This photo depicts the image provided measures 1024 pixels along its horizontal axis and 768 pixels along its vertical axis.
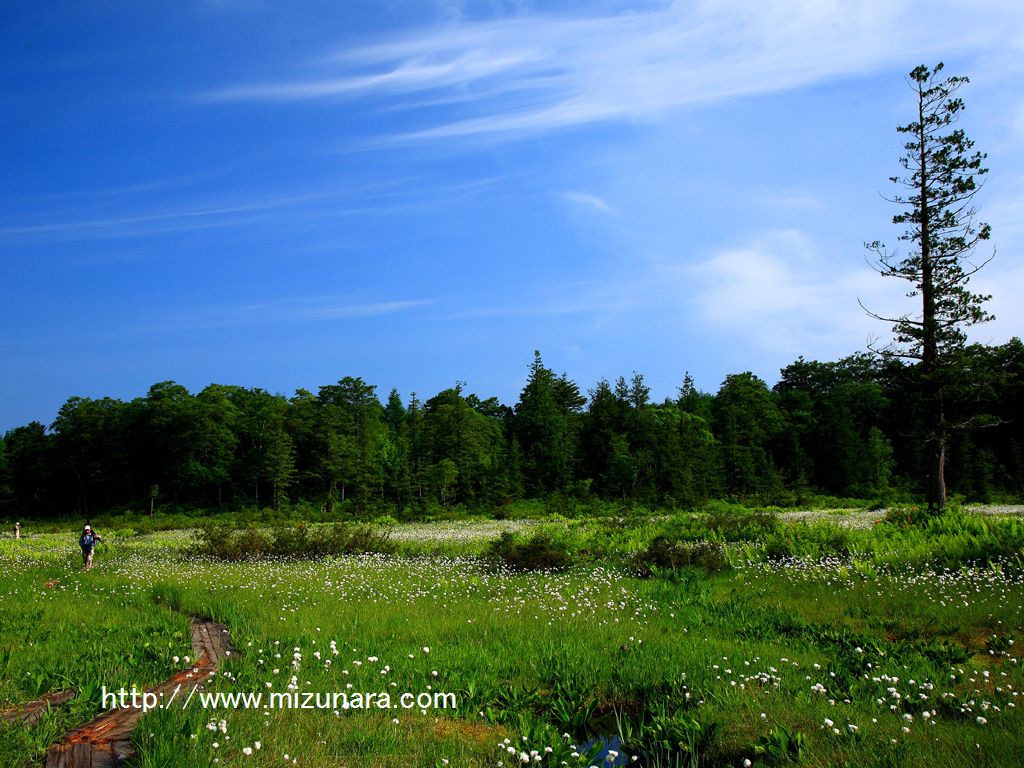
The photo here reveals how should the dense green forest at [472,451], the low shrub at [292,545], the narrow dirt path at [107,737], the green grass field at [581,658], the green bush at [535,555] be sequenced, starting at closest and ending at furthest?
the narrow dirt path at [107,737] → the green grass field at [581,658] → the green bush at [535,555] → the low shrub at [292,545] → the dense green forest at [472,451]

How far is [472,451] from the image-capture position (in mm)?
68688

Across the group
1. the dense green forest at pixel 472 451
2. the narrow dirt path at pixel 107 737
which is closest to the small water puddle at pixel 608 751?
the narrow dirt path at pixel 107 737

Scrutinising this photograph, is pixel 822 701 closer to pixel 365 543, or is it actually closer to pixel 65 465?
pixel 365 543

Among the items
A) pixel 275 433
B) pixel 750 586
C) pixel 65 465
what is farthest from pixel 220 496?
pixel 750 586

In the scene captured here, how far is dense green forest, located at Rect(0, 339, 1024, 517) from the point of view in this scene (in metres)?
60.0

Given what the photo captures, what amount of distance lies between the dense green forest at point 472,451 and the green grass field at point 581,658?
1427 inches

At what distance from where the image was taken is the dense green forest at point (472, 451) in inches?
2362

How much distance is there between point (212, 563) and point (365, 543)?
17.3 feet

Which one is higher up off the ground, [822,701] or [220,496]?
[822,701]

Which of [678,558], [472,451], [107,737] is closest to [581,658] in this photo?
[107,737]

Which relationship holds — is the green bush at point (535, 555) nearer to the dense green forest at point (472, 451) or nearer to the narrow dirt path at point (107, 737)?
the narrow dirt path at point (107, 737)

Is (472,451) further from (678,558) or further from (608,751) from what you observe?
(608,751)

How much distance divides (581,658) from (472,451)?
201 ft

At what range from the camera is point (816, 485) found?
6719 centimetres
